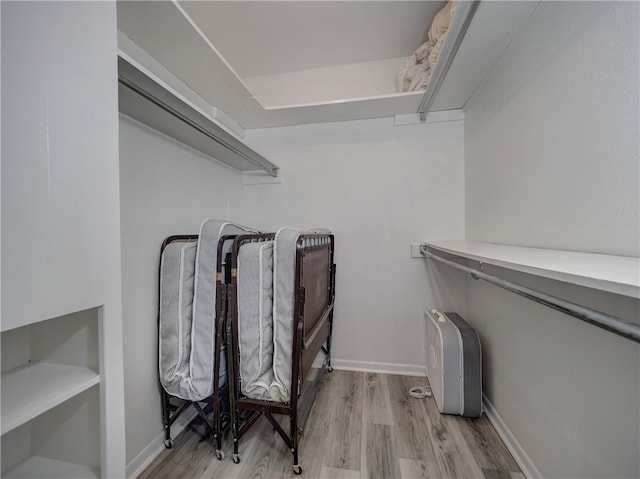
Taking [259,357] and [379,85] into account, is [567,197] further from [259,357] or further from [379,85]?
[379,85]

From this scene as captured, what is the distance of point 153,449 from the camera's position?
129 centimetres

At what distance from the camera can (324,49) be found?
2.01 metres

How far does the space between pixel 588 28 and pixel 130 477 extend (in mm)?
2541

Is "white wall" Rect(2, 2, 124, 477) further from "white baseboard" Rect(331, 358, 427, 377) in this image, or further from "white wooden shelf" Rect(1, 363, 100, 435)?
"white baseboard" Rect(331, 358, 427, 377)

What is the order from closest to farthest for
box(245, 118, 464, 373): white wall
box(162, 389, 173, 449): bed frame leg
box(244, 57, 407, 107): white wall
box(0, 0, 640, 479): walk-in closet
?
box(0, 0, 640, 479): walk-in closet → box(162, 389, 173, 449): bed frame leg → box(245, 118, 464, 373): white wall → box(244, 57, 407, 107): white wall

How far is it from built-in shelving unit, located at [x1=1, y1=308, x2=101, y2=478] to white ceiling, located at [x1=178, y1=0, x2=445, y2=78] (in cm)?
197

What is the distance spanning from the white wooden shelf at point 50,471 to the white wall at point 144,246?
Answer: 0.48 metres

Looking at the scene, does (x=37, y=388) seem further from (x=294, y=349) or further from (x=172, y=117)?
(x=172, y=117)

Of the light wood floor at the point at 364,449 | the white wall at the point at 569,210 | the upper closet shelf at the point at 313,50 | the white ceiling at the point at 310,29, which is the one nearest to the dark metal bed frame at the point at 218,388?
the light wood floor at the point at 364,449

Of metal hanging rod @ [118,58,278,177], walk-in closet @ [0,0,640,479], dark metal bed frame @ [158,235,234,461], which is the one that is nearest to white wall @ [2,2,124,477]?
walk-in closet @ [0,0,640,479]

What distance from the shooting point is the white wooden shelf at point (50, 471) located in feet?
2.21

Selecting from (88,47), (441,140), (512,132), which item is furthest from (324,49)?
(88,47)

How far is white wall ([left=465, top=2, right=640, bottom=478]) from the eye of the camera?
28.6 inches

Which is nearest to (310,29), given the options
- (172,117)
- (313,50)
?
(313,50)
